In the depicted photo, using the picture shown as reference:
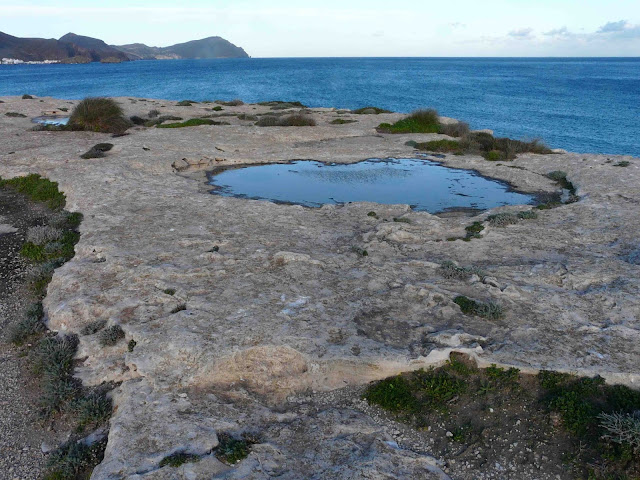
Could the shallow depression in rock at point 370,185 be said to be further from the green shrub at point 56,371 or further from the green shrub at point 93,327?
the green shrub at point 56,371

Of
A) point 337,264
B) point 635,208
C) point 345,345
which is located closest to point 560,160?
point 635,208

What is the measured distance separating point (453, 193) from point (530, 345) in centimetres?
1233

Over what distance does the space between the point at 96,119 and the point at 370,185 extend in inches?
897

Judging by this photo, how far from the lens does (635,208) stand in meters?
17.0

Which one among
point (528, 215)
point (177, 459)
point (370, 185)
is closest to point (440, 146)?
point (370, 185)

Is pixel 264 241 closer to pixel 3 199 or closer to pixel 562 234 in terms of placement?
pixel 562 234

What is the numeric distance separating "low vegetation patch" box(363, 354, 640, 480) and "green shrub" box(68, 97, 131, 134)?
30803 millimetres

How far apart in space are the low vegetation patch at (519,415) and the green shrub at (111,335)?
5.24m

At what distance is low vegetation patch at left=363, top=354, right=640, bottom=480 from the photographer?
6945 millimetres

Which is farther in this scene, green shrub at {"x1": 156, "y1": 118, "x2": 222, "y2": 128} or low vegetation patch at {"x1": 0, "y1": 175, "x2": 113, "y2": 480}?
green shrub at {"x1": 156, "y1": 118, "x2": 222, "y2": 128}

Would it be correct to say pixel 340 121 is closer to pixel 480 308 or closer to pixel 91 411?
pixel 480 308

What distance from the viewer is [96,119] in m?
33.1

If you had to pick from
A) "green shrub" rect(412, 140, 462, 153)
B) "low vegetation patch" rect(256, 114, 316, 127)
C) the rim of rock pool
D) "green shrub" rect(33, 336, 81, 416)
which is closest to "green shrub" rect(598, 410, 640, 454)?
"green shrub" rect(33, 336, 81, 416)

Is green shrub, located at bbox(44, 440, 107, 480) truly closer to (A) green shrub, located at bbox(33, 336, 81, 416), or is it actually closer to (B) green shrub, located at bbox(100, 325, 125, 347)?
(A) green shrub, located at bbox(33, 336, 81, 416)
